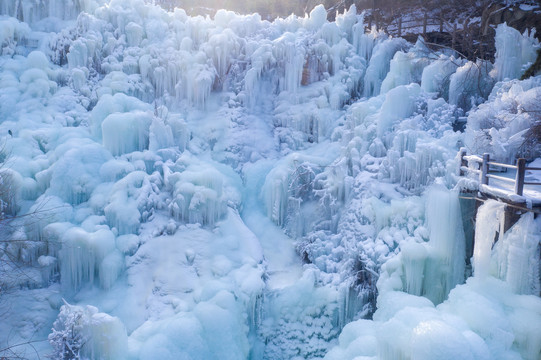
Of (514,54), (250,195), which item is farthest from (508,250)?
(514,54)

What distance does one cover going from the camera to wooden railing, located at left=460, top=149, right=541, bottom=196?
5566 millimetres

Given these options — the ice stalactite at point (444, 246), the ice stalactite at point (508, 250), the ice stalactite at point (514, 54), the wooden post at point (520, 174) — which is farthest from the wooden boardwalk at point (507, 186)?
the ice stalactite at point (514, 54)

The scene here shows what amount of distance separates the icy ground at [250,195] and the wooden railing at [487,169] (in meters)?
0.23

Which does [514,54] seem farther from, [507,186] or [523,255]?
[523,255]

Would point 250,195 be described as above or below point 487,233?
below

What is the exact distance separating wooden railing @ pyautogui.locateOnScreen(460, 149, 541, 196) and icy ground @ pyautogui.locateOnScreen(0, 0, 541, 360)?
23cm

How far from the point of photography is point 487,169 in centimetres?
663

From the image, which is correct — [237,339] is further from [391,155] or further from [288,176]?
[391,155]

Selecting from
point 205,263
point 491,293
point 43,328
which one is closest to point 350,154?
point 205,263

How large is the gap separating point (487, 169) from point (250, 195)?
5.87m

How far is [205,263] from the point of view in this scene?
8.58m

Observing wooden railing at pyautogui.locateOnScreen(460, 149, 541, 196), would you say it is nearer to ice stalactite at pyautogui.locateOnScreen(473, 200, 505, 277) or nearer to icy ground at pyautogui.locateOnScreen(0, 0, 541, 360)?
icy ground at pyautogui.locateOnScreen(0, 0, 541, 360)

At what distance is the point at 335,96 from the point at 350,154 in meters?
2.83

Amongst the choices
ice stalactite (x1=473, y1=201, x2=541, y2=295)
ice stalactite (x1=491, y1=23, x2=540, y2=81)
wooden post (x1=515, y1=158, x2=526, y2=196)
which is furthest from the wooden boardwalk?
ice stalactite (x1=491, y1=23, x2=540, y2=81)
